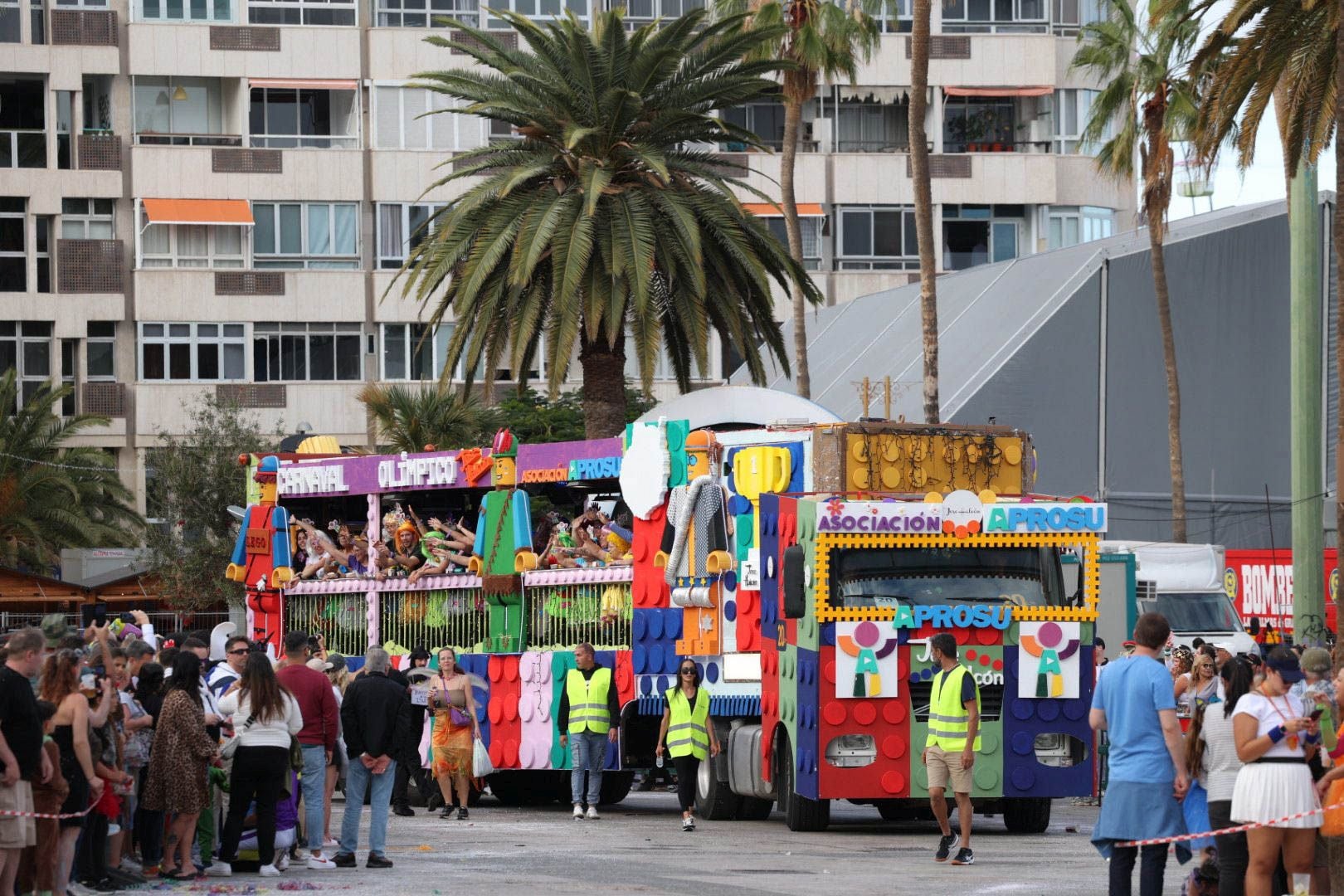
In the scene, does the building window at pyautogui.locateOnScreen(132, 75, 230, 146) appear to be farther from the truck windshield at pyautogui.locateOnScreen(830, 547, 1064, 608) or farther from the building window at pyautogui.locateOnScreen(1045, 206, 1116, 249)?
the truck windshield at pyautogui.locateOnScreen(830, 547, 1064, 608)

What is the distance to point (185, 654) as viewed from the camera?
50.9 feet

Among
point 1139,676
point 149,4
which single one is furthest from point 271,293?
point 1139,676

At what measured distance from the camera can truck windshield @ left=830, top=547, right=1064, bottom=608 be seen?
755 inches

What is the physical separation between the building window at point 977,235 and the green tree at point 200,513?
19062 millimetres

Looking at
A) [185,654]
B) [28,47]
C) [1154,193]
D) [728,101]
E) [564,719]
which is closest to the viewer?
[185,654]

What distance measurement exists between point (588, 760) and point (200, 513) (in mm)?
26687

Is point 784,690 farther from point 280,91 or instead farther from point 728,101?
point 280,91

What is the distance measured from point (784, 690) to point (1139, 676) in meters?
7.54

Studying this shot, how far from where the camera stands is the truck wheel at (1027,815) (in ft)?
65.1

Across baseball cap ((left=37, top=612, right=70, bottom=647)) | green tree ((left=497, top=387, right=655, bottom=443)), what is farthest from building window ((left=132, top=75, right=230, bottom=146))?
baseball cap ((left=37, top=612, right=70, bottom=647))

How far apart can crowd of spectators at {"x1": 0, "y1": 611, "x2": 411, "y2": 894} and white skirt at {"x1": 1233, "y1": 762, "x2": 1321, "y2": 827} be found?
21.1 ft

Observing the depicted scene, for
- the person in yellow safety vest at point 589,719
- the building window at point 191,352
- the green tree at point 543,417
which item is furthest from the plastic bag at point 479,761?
the building window at point 191,352

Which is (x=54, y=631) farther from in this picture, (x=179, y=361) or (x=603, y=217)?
(x=179, y=361)

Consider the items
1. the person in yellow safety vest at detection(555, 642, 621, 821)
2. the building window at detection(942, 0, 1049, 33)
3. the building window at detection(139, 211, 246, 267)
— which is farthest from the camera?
the building window at detection(942, 0, 1049, 33)
